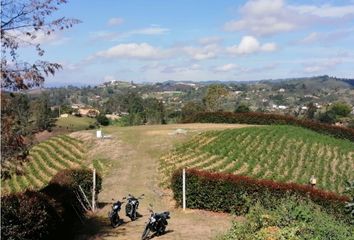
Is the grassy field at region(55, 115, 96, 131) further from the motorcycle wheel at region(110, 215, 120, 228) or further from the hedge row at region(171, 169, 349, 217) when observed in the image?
the motorcycle wheel at region(110, 215, 120, 228)

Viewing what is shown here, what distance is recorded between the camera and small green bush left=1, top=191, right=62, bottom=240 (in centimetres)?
1102

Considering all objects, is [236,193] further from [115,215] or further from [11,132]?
[11,132]

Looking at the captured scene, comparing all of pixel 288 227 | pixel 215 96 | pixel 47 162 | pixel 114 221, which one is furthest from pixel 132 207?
pixel 215 96

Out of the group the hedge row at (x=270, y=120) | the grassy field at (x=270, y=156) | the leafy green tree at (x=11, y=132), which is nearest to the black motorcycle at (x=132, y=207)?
the grassy field at (x=270, y=156)

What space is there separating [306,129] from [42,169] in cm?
2482

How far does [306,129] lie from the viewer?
45688mm

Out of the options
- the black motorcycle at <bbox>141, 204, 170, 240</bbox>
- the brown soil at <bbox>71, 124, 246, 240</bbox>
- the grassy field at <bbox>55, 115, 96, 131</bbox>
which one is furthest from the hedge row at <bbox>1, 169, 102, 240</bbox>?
the grassy field at <bbox>55, 115, 96, 131</bbox>

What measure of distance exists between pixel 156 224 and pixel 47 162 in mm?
20985

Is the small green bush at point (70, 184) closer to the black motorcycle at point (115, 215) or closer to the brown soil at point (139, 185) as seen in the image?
the brown soil at point (139, 185)

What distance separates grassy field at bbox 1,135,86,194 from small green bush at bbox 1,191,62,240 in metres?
15.5

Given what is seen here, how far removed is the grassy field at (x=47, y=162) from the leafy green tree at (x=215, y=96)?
124 ft

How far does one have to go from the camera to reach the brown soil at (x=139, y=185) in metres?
17.0

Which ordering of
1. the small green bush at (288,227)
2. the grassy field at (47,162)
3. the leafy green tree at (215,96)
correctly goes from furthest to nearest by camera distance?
the leafy green tree at (215,96), the grassy field at (47,162), the small green bush at (288,227)

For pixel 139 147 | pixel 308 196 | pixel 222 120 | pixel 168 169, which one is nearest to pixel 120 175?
pixel 168 169
